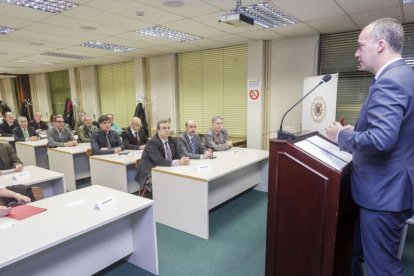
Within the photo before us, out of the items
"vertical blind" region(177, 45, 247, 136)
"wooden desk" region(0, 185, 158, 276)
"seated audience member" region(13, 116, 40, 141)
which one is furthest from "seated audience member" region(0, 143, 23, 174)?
A: "vertical blind" region(177, 45, 247, 136)

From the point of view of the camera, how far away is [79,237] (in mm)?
1995

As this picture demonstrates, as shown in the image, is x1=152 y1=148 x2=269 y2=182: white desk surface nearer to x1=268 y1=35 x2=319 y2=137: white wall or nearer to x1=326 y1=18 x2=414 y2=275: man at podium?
x1=268 y1=35 x2=319 y2=137: white wall

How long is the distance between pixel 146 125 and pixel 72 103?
362 cm

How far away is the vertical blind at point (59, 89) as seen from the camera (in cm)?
1018

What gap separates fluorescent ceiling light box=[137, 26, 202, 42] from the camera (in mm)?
4492

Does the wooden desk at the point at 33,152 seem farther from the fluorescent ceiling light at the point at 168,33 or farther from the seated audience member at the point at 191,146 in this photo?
the seated audience member at the point at 191,146

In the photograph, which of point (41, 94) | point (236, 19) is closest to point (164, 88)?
point (236, 19)

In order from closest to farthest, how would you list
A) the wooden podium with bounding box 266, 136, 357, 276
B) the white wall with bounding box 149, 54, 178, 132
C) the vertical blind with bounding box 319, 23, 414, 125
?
1. the wooden podium with bounding box 266, 136, 357, 276
2. the vertical blind with bounding box 319, 23, 414, 125
3. the white wall with bounding box 149, 54, 178, 132

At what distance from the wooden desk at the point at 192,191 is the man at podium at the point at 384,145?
167 cm

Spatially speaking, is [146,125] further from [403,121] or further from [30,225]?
[403,121]

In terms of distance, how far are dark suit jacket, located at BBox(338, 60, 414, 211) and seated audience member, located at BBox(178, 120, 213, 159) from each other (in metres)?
2.59

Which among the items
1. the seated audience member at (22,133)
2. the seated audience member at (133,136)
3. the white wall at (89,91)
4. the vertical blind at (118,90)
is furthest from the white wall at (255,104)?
the white wall at (89,91)

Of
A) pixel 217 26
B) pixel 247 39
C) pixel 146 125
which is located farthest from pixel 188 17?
pixel 146 125

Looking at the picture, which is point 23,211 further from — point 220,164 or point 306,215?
point 220,164
